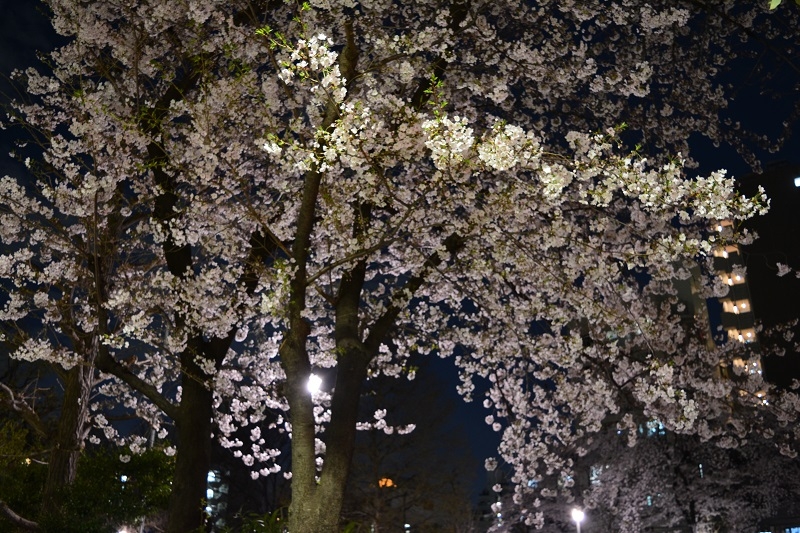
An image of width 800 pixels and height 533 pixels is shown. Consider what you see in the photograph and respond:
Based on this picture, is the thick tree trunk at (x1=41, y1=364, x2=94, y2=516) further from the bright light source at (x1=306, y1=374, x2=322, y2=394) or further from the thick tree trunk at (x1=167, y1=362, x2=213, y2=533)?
the bright light source at (x1=306, y1=374, x2=322, y2=394)

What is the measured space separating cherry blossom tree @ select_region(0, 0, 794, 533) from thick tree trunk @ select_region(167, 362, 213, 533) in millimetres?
30

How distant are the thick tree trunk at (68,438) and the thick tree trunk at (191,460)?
9.69ft

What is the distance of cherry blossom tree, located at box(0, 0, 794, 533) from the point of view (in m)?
7.17

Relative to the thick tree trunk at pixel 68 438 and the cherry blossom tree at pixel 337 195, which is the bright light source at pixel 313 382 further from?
the thick tree trunk at pixel 68 438

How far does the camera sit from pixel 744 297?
76500mm

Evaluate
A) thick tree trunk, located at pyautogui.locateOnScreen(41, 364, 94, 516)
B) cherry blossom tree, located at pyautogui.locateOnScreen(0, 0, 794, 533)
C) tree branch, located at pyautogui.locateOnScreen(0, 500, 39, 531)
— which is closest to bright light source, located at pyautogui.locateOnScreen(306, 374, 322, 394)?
cherry blossom tree, located at pyautogui.locateOnScreen(0, 0, 794, 533)

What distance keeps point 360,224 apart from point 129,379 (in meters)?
3.77

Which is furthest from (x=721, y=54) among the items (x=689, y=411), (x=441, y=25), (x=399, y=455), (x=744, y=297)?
(x=744, y=297)

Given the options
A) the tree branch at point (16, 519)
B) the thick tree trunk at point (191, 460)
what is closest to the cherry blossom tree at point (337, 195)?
the thick tree trunk at point (191, 460)

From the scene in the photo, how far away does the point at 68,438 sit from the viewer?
36.8 ft

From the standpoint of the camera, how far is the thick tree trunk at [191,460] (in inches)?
347

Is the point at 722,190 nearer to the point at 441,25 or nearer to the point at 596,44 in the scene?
the point at 441,25

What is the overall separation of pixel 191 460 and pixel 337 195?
3.97 meters

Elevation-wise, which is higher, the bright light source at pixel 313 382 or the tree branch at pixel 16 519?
the bright light source at pixel 313 382
